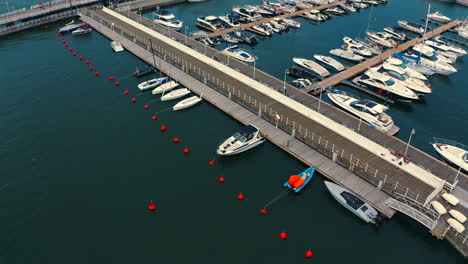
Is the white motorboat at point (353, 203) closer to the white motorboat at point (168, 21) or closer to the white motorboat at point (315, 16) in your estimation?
the white motorboat at point (168, 21)

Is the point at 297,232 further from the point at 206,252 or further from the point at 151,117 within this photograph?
the point at 151,117

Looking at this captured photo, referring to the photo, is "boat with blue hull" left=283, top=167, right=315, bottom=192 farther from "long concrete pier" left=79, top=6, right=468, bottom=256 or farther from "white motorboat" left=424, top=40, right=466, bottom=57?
"white motorboat" left=424, top=40, right=466, bottom=57

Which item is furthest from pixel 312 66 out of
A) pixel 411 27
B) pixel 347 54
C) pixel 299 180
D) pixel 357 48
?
pixel 411 27

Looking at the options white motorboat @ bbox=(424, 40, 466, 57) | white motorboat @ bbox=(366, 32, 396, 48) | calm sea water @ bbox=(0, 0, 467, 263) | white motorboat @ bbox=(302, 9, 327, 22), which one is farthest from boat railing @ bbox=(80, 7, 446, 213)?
white motorboat @ bbox=(424, 40, 466, 57)

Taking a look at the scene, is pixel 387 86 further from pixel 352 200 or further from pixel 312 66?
pixel 352 200

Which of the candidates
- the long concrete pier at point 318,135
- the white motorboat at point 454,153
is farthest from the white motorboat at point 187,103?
the white motorboat at point 454,153
